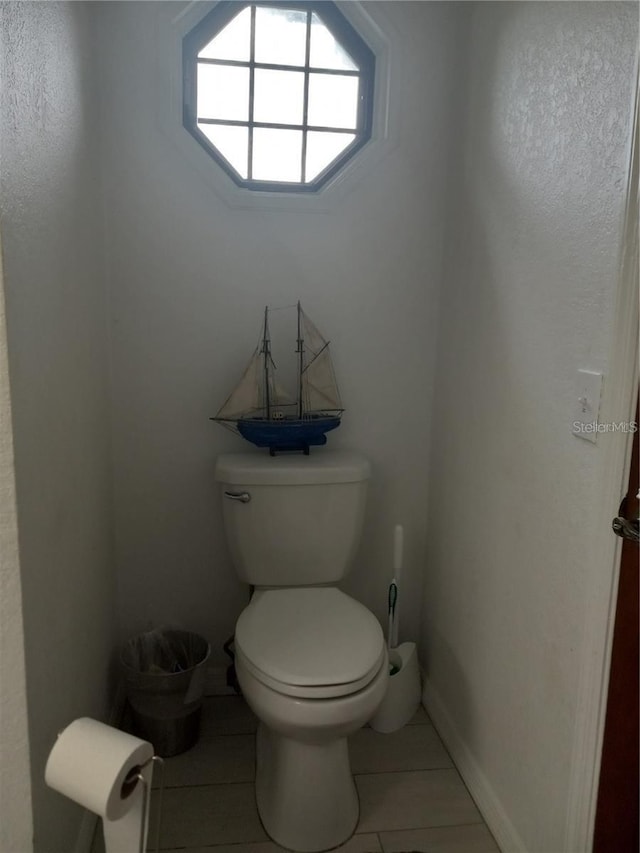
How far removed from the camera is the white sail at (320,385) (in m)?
1.90

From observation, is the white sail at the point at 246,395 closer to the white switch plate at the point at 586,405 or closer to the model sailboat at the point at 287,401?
the model sailboat at the point at 287,401

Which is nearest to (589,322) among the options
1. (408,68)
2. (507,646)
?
(507,646)

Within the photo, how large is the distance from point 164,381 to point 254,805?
1153 millimetres

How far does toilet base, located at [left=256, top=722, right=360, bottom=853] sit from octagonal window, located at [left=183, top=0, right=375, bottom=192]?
152 cm

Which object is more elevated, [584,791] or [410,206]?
[410,206]

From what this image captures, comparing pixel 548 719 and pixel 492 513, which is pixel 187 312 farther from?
pixel 548 719

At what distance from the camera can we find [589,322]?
1.20m

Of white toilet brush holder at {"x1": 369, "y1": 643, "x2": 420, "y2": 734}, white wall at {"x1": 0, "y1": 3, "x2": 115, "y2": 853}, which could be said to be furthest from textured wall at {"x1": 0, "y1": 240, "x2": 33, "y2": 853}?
white toilet brush holder at {"x1": 369, "y1": 643, "x2": 420, "y2": 734}

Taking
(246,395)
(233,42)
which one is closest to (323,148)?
(233,42)

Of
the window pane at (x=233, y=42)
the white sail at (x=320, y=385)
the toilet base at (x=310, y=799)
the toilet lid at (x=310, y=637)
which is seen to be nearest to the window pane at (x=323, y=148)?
the window pane at (x=233, y=42)

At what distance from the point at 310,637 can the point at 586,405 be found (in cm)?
82

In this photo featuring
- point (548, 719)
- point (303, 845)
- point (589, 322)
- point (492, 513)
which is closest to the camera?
point (589, 322)

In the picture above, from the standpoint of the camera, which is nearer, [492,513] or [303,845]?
[303,845]

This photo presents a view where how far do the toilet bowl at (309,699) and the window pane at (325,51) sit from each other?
5.07ft
